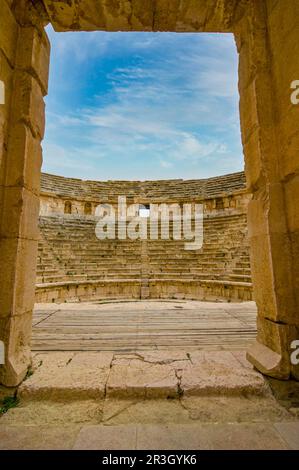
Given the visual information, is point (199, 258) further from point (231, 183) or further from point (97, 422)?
point (97, 422)

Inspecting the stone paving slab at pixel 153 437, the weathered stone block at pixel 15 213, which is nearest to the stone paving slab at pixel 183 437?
the stone paving slab at pixel 153 437

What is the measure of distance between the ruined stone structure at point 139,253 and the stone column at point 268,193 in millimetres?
5943

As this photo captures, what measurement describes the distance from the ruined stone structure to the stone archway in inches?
235

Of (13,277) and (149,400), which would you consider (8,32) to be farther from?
(149,400)

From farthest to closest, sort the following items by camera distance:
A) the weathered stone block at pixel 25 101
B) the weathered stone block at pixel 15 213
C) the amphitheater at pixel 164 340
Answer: the weathered stone block at pixel 25 101, the weathered stone block at pixel 15 213, the amphitheater at pixel 164 340

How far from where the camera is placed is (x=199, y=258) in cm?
1194

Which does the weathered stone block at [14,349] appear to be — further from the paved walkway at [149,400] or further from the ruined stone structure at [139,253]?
the ruined stone structure at [139,253]

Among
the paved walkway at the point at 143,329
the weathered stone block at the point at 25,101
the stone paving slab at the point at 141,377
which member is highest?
the weathered stone block at the point at 25,101

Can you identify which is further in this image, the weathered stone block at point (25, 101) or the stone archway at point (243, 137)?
the weathered stone block at point (25, 101)

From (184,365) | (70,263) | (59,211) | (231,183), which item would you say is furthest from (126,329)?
(231,183)

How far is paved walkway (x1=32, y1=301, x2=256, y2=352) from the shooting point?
2.72 m

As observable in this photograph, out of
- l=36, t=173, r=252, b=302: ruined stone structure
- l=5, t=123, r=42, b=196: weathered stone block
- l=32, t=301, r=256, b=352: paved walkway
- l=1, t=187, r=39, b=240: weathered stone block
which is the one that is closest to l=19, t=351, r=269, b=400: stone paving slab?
l=32, t=301, r=256, b=352: paved walkway

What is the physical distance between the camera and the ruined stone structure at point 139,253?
32.3 ft

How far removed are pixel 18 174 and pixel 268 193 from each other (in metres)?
2.16
